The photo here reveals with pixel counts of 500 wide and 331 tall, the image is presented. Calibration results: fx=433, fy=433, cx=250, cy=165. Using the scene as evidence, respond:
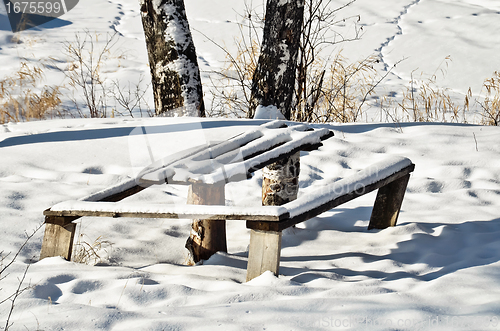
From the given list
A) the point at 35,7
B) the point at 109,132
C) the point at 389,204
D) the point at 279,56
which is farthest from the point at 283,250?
the point at 35,7

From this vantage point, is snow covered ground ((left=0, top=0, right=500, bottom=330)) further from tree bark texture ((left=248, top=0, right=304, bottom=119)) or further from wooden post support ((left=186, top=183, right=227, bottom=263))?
tree bark texture ((left=248, top=0, right=304, bottom=119))

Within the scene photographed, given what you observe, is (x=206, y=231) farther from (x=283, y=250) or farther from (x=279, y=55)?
(x=279, y=55)

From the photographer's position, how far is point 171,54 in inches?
176

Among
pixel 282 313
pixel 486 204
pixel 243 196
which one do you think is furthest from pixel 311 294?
pixel 486 204

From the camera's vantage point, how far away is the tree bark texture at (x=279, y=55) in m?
3.86

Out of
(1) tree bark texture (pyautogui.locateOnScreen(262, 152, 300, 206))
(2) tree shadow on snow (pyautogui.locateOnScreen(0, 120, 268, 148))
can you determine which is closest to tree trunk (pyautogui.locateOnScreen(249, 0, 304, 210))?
(2) tree shadow on snow (pyautogui.locateOnScreen(0, 120, 268, 148))

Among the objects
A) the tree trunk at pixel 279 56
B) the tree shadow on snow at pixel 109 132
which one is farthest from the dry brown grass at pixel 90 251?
the tree trunk at pixel 279 56

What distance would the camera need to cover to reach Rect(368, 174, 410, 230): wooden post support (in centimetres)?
272

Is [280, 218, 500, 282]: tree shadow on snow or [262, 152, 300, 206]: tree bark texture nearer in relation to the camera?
[280, 218, 500, 282]: tree shadow on snow

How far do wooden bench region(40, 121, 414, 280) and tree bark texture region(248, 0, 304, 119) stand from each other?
1.24 meters

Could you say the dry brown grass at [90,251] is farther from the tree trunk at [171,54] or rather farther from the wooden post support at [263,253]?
the tree trunk at [171,54]

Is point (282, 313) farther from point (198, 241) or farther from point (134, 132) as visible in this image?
point (134, 132)

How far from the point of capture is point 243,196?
338cm

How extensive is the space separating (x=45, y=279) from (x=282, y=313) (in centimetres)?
100
